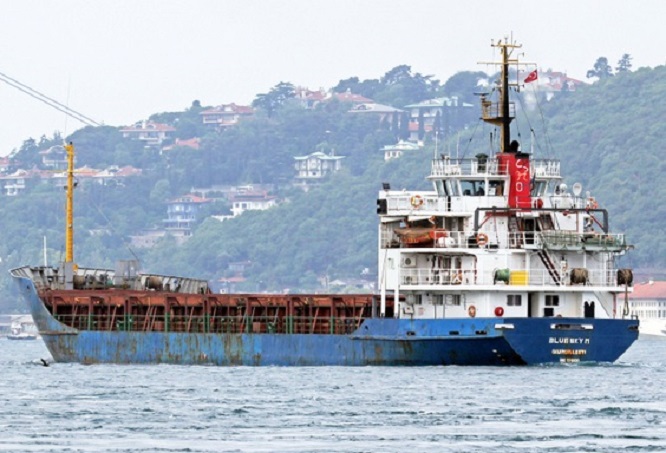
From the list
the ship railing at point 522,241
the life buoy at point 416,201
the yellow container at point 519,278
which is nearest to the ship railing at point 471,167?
the life buoy at point 416,201

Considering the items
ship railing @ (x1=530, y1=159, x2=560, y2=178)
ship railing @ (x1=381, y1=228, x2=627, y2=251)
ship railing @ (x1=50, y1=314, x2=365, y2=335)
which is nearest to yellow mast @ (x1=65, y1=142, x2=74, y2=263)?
ship railing @ (x1=50, y1=314, x2=365, y2=335)

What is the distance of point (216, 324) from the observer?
85562mm

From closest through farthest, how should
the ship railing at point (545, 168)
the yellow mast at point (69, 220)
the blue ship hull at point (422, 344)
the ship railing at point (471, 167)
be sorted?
the blue ship hull at point (422, 344), the ship railing at point (471, 167), the ship railing at point (545, 168), the yellow mast at point (69, 220)

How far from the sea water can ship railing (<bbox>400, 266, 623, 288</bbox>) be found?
280cm

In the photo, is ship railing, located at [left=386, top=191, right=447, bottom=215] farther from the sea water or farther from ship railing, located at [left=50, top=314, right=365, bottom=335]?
the sea water

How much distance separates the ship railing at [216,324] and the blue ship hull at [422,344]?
1127 mm

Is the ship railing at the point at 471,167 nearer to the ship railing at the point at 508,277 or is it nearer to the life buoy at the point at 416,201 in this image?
the life buoy at the point at 416,201

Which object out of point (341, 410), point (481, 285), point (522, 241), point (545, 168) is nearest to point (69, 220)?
point (545, 168)

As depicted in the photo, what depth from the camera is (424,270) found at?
257 ft

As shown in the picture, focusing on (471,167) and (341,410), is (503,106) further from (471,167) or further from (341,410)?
(341,410)

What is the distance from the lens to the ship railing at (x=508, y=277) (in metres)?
76.9

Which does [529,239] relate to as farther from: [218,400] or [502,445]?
[502,445]

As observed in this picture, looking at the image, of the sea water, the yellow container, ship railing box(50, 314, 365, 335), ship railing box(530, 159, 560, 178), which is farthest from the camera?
ship railing box(50, 314, 365, 335)

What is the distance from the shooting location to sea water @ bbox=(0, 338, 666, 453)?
53531 mm
